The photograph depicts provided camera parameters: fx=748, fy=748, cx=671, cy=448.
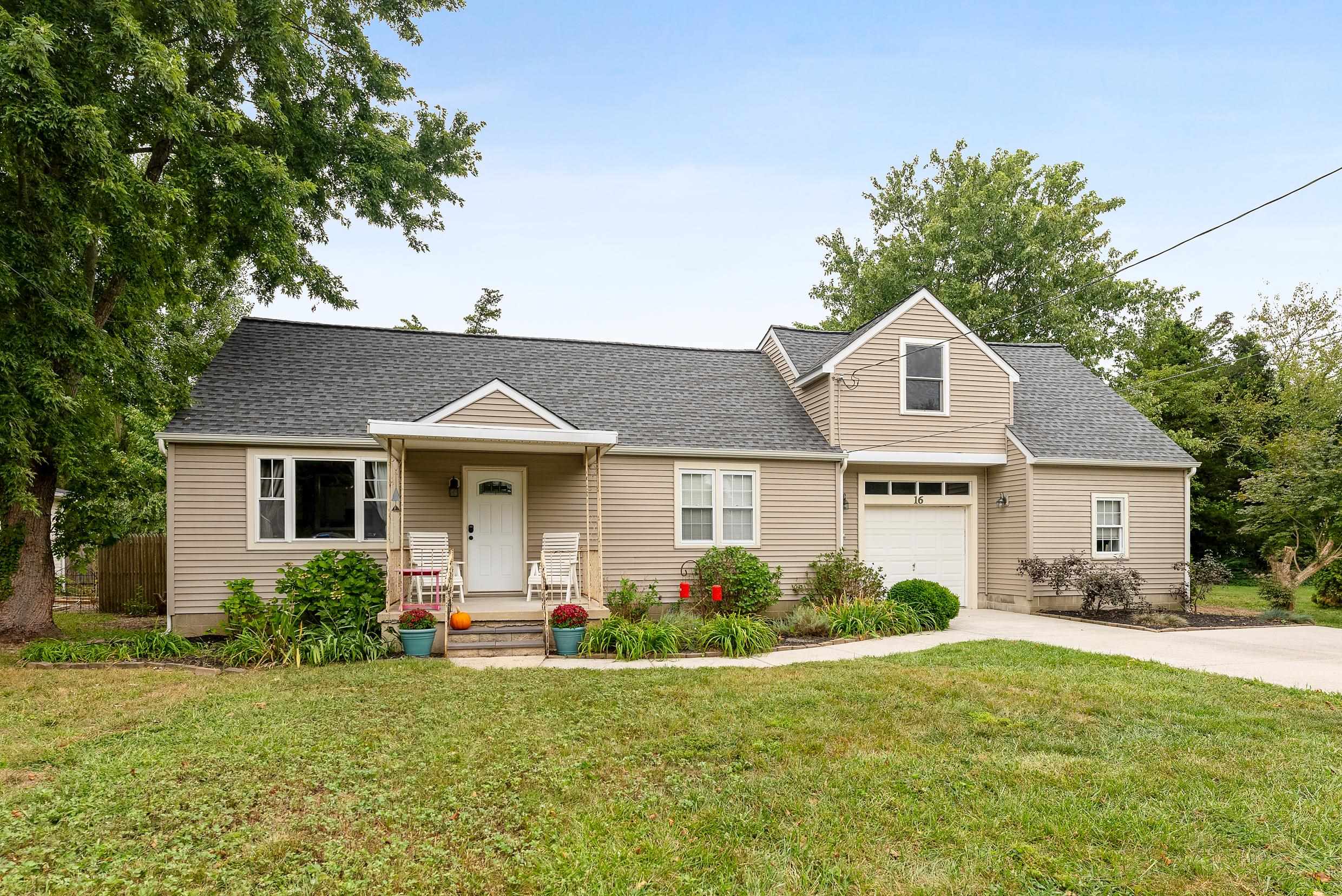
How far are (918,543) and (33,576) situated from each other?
14.4 m

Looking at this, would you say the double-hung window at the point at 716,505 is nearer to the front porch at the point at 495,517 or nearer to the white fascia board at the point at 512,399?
the front porch at the point at 495,517

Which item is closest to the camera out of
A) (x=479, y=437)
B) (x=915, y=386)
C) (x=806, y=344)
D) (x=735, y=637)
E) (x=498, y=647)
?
(x=735, y=637)

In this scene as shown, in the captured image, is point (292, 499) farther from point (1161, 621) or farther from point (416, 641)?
point (1161, 621)

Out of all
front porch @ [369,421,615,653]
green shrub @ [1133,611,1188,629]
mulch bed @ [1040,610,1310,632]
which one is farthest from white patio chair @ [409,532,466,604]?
green shrub @ [1133,611,1188,629]

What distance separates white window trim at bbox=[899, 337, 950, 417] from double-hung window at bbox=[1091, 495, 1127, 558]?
3.35m

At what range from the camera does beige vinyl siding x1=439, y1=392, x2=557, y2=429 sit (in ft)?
36.8

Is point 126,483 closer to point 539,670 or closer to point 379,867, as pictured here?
point 539,670

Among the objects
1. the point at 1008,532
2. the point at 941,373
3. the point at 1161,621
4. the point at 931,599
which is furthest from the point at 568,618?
the point at 1161,621

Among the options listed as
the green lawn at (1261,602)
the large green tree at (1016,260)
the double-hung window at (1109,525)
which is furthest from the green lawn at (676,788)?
the large green tree at (1016,260)

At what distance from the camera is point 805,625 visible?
36.6ft

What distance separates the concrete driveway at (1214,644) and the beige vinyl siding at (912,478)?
1.78 m

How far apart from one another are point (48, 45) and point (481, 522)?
7782 mm

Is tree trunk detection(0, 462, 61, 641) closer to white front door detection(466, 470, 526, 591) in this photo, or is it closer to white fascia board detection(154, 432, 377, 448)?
white fascia board detection(154, 432, 377, 448)

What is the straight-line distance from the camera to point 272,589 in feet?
36.0
